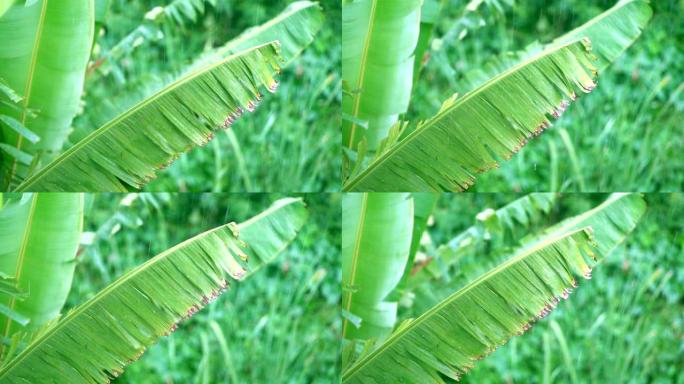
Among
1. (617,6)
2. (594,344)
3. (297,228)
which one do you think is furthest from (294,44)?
(594,344)

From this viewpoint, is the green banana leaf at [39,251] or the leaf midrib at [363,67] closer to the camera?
the green banana leaf at [39,251]

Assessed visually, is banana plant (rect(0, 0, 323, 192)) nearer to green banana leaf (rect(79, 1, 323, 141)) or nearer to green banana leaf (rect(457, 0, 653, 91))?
green banana leaf (rect(79, 1, 323, 141))

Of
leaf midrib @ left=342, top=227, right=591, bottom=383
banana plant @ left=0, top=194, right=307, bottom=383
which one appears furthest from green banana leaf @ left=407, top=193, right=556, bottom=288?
banana plant @ left=0, top=194, right=307, bottom=383

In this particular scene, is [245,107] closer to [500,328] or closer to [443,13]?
[443,13]

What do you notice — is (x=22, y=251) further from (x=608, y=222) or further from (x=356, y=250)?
(x=608, y=222)

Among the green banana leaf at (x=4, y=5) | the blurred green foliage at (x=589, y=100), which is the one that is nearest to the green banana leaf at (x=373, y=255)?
the blurred green foliage at (x=589, y=100)

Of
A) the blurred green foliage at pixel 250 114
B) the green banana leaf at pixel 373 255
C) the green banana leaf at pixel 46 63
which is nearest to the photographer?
the green banana leaf at pixel 46 63

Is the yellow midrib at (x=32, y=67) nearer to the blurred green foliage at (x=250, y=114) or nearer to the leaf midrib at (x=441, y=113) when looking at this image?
the blurred green foliage at (x=250, y=114)
